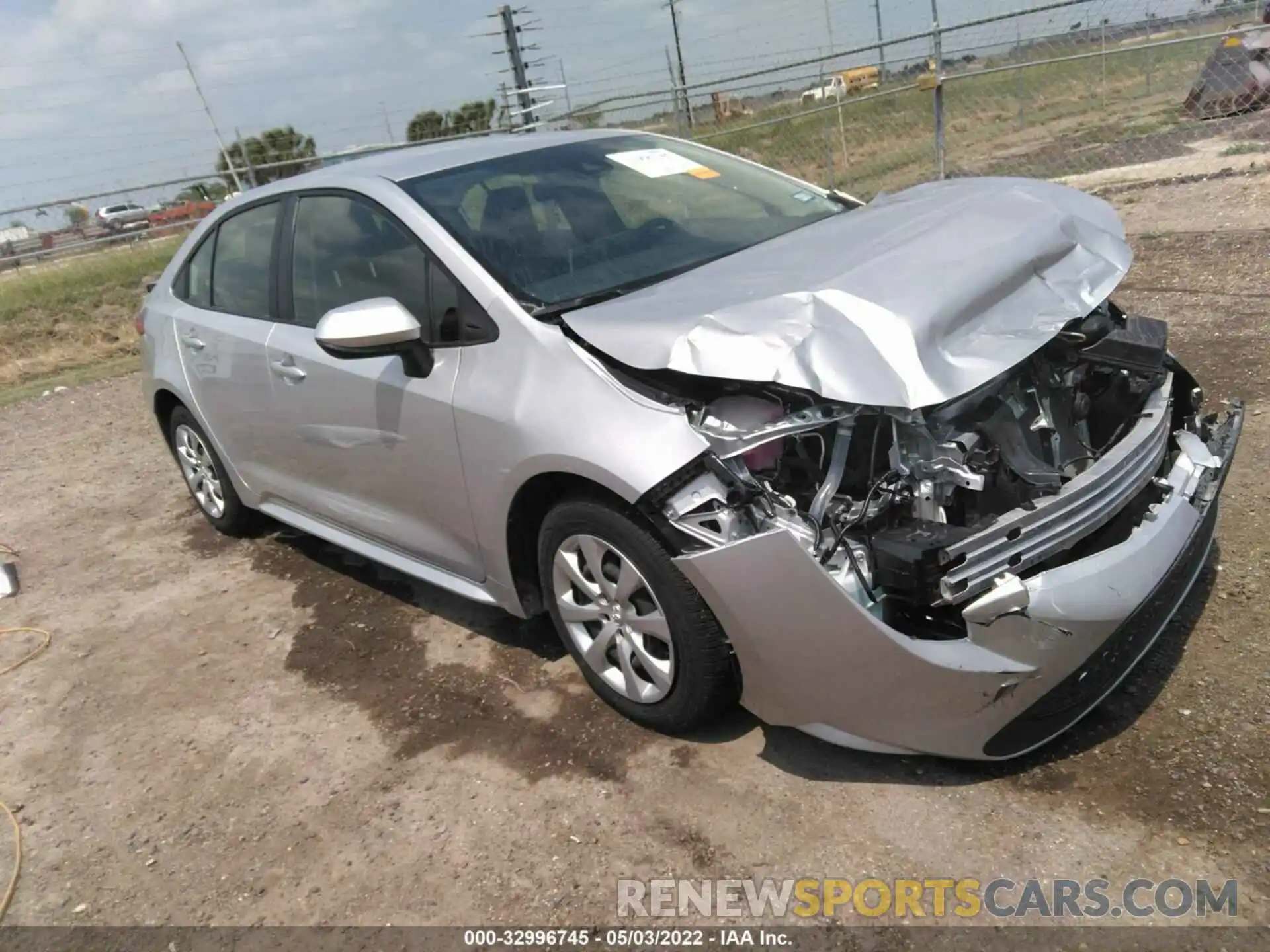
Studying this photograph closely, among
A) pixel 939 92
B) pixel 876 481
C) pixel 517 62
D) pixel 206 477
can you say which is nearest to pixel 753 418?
pixel 876 481

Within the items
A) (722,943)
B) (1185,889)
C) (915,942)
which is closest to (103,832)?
(722,943)

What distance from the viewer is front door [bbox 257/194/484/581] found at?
324cm

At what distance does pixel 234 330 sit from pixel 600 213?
5.76 feet

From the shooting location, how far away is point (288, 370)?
3.82 meters

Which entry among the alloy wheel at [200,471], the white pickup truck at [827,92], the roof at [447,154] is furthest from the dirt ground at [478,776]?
the white pickup truck at [827,92]

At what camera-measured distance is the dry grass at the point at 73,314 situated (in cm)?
1153

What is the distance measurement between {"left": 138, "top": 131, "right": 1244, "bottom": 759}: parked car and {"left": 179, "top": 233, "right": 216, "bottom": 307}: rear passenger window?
0.88 meters

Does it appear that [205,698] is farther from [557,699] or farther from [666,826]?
[666,826]

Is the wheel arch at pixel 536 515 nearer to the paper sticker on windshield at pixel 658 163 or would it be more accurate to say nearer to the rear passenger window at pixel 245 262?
the paper sticker on windshield at pixel 658 163

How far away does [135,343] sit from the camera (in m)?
12.2

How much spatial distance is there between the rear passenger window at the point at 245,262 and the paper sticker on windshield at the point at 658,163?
1.47 meters

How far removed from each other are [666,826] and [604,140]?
8.80 feet

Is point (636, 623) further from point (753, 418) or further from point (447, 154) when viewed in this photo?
point (447, 154)

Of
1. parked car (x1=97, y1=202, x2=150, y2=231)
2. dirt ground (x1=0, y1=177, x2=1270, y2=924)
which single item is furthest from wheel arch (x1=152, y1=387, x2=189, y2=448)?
parked car (x1=97, y1=202, x2=150, y2=231)
